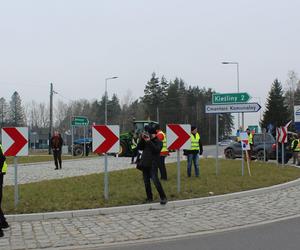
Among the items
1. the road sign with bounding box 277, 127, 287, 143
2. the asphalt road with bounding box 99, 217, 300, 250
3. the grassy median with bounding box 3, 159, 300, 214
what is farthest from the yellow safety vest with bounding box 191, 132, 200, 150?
the road sign with bounding box 277, 127, 287, 143

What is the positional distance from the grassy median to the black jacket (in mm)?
904

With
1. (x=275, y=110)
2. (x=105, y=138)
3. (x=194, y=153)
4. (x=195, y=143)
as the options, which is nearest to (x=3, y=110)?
(x=275, y=110)

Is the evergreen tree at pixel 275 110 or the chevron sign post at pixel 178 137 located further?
the evergreen tree at pixel 275 110

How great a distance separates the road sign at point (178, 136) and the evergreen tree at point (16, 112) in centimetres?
10754

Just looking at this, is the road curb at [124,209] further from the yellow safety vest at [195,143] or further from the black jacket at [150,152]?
the yellow safety vest at [195,143]

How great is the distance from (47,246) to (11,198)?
14.2 ft

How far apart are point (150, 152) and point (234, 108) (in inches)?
271

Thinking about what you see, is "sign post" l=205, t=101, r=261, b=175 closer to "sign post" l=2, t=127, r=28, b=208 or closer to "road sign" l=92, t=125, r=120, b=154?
"road sign" l=92, t=125, r=120, b=154

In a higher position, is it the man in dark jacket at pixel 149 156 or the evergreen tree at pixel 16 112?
the evergreen tree at pixel 16 112

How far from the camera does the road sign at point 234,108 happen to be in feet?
56.0

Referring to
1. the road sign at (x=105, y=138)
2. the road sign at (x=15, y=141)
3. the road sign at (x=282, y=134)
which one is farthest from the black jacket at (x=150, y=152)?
the road sign at (x=282, y=134)

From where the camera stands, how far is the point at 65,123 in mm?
115250

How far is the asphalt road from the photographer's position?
7.25m

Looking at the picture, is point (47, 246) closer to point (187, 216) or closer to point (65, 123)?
point (187, 216)
